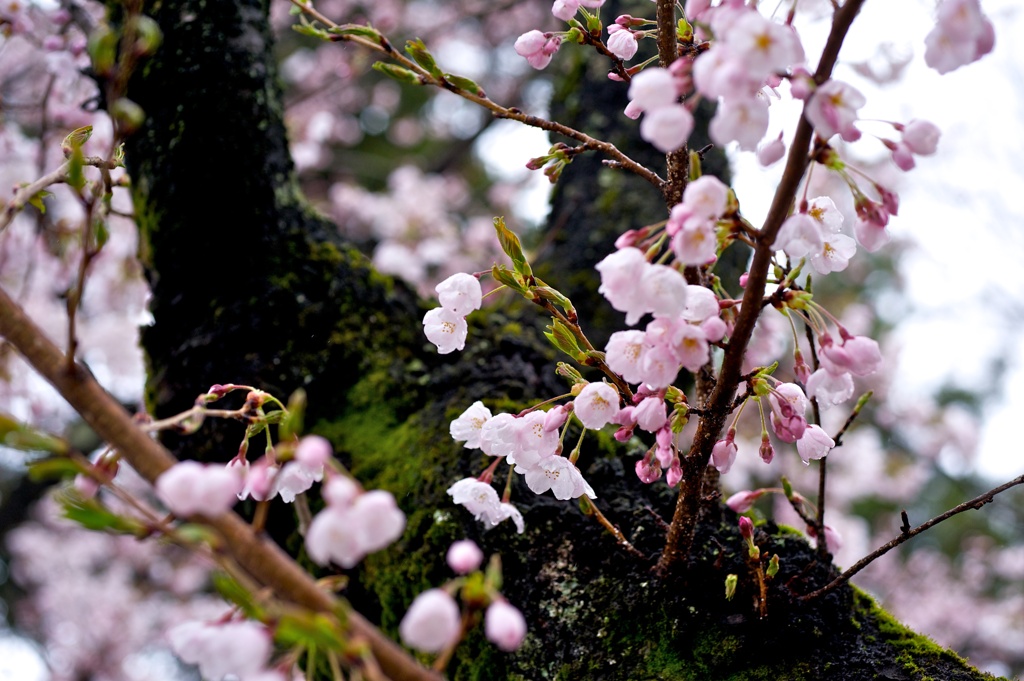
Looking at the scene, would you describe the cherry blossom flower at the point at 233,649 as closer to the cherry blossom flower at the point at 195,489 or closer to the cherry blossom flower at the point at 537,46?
the cherry blossom flower at the point at 195,489

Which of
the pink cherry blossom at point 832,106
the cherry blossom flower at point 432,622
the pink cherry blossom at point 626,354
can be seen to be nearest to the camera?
the cherry blossom flower at point 432,622

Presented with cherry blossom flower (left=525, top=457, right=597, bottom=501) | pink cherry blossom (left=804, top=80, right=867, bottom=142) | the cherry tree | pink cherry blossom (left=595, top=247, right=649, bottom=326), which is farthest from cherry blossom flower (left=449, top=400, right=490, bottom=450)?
pink cherry blossom (left=804, top=80, right=867, bottom=142)

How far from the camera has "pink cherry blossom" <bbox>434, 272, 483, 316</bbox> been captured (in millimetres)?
1047

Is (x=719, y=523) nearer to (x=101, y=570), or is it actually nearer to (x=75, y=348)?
(x=75, y=348)

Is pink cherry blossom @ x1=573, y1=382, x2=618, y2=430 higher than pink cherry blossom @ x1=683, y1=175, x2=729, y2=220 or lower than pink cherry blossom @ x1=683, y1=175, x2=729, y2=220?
lower

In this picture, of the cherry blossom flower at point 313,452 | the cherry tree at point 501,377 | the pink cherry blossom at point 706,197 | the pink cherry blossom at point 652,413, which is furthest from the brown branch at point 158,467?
the pink cherry blossom at point 706,197

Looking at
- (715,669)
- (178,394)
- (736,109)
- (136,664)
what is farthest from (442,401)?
(136,664)

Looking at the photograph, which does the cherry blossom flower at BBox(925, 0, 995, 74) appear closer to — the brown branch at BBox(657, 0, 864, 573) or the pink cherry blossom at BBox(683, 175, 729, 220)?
the brown branch at BBox(657, 0, 864, 573)

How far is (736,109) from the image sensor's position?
725mm

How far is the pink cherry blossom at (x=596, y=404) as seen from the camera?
94 cm

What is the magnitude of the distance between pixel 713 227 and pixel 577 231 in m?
1.52

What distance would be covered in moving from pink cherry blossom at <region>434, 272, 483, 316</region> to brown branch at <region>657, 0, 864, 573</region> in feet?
1.21

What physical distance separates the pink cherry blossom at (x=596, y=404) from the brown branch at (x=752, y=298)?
12 cm

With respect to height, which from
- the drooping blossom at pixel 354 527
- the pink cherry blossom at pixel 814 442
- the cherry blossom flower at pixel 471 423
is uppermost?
the pink cherry blossom at pixel 814 442
